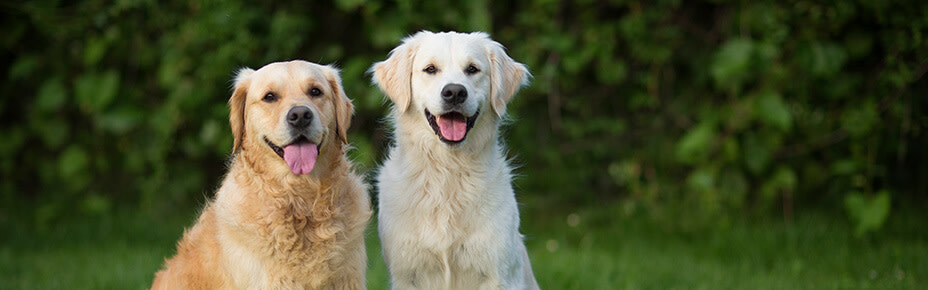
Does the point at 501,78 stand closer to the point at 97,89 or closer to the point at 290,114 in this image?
the point at 290,114

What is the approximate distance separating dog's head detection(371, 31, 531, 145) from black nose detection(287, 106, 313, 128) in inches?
23.8

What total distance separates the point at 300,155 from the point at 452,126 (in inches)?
28.6

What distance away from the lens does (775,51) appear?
579 cm

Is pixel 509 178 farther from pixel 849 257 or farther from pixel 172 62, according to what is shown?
pixel 172 62

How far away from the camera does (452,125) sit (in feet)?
12.1

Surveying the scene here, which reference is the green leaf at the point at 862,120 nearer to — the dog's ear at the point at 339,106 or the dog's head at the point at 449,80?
the dog's head at the point at 449,80

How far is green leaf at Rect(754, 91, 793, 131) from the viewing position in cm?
581

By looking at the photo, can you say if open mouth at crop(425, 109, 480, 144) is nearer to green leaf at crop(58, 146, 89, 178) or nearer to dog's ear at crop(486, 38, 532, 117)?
dog's ear at crop(486, 38, 532, 117)

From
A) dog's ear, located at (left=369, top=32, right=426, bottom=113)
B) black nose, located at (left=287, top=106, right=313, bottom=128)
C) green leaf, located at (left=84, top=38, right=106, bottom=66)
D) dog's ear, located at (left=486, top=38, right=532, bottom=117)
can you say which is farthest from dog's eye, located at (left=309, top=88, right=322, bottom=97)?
green leaf, located at (left=84, top=38, right=106, bottom=66)

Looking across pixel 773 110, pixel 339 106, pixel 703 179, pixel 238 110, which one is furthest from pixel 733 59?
pixel 238 110

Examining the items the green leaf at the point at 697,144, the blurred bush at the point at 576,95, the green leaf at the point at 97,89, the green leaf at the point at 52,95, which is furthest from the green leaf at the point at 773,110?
the green leaf at the point at 52,95

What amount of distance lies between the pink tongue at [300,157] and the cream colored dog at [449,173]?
0.52 m

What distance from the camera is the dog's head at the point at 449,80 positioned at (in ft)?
11.8

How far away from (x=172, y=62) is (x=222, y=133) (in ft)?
2.28
